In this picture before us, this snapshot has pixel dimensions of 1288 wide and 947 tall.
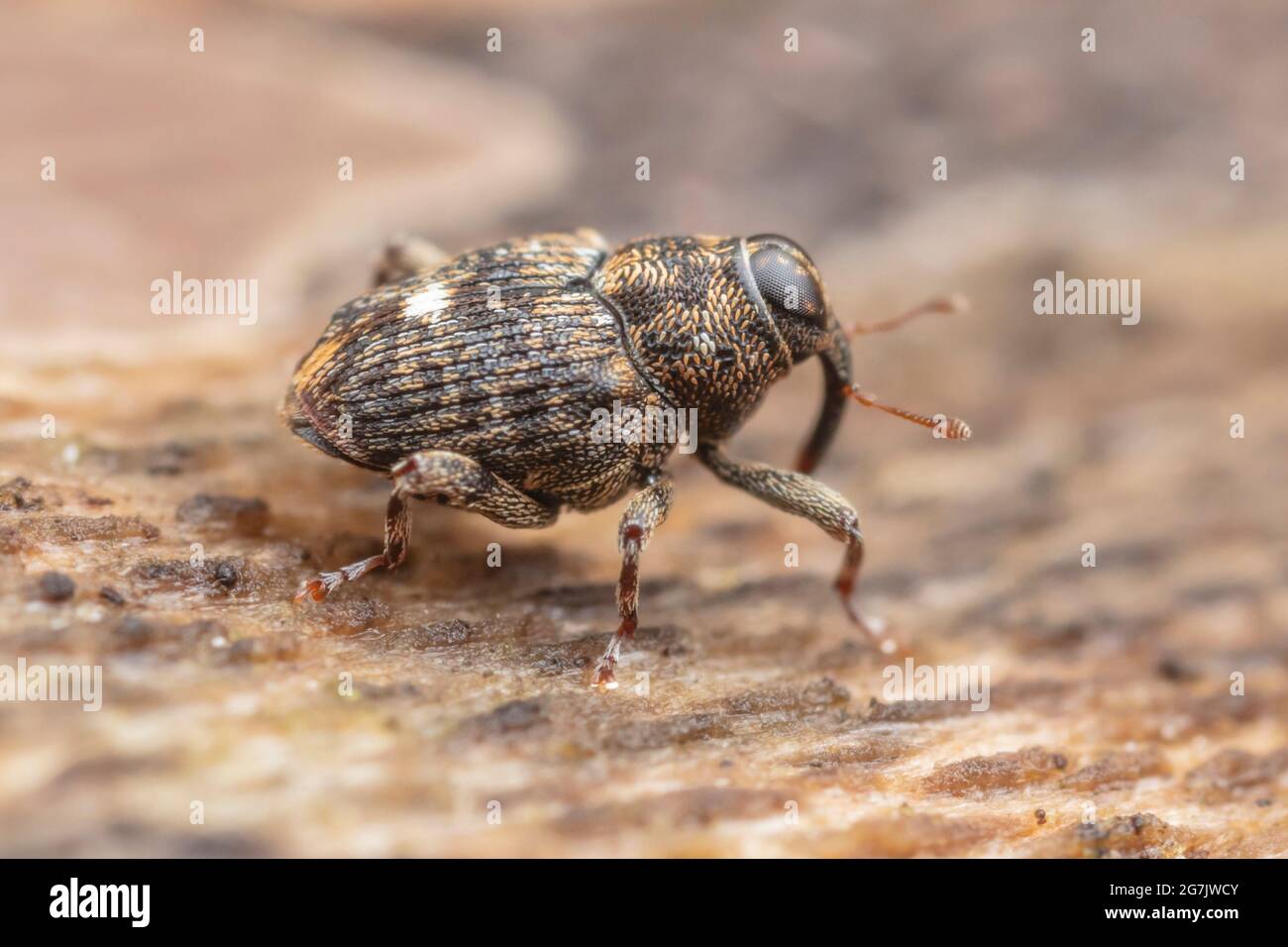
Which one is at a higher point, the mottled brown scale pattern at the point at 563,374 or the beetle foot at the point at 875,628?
the mottled brown scale pattern at the point at 563,374

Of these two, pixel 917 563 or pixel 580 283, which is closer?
pixel 580 283

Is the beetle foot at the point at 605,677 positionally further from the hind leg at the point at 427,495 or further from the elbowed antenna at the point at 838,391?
the elbowed antenna at the point at 838,391

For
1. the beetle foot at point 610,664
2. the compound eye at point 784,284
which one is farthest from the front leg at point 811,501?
the beetle foot at point 610,664

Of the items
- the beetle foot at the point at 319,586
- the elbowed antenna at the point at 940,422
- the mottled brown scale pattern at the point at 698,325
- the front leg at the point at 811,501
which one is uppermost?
the mottled brown scale pattern at the point at 698,325

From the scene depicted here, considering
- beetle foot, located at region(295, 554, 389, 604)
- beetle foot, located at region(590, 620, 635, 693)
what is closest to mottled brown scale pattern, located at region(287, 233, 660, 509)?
beetle foot, located at region(295, 554, 389, 604)
